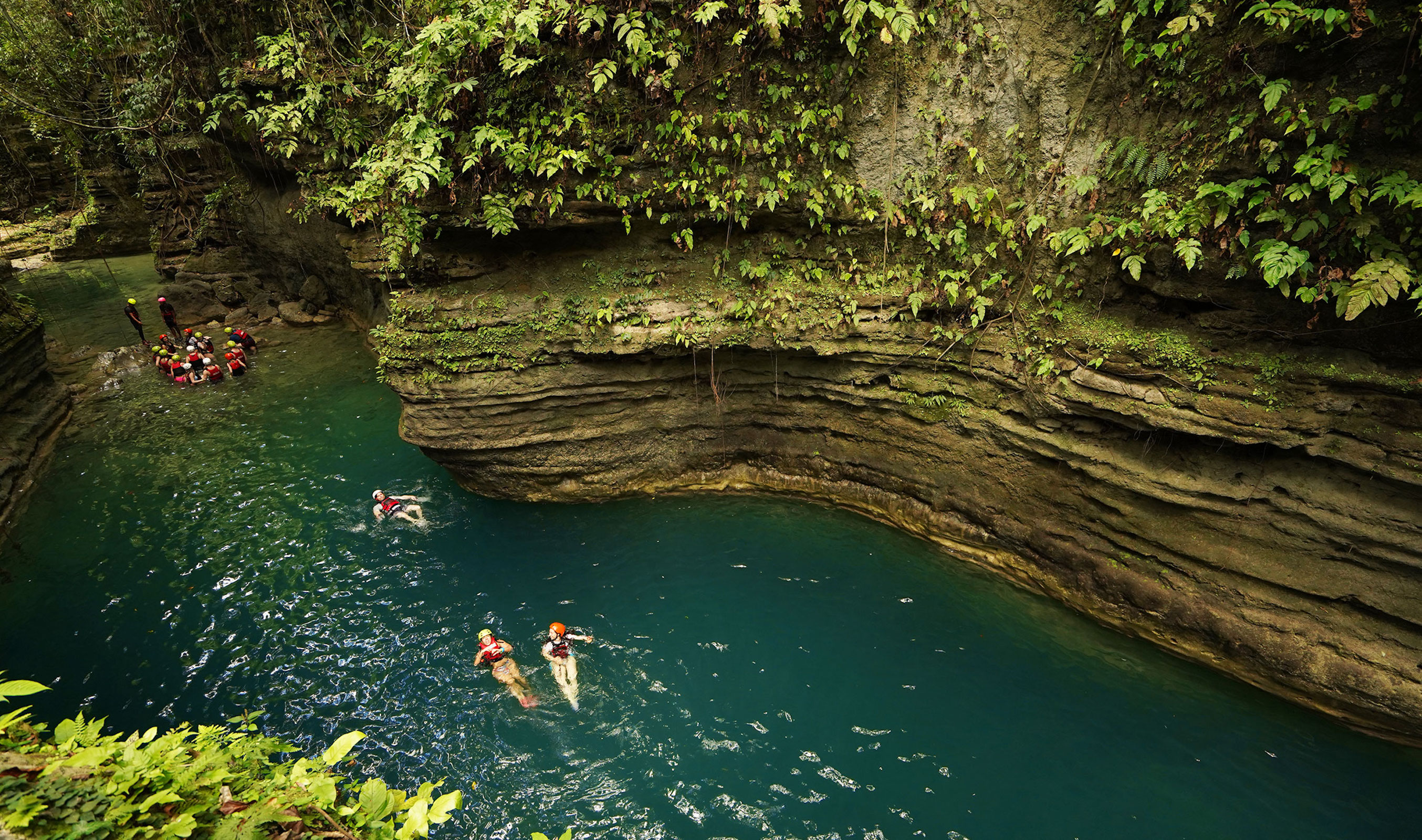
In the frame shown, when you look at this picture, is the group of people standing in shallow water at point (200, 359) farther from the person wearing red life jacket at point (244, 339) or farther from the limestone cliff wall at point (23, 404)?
the limestone cliff wall at point (23, 404)

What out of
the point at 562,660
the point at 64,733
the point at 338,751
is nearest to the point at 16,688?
the point at 64,733

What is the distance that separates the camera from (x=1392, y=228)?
6.86 m

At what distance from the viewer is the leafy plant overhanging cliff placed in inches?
288

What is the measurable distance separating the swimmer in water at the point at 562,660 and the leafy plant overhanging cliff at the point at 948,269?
12.0 feet

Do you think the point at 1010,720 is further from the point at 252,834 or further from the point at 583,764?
the point at 252,834

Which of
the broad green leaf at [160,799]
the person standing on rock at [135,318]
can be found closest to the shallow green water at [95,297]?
the person standing on rock at [135,318]

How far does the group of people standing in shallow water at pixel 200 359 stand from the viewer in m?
16.3

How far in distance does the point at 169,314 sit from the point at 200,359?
376 centimetres

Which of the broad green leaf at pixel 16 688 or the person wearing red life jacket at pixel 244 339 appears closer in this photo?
the broad green leaf at pixel 16 688

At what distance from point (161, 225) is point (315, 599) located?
19.1 m

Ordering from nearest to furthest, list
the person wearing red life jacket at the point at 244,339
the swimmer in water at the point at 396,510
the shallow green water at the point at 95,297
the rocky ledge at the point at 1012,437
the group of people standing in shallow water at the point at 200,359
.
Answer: the rocky ledge at the point at 1012,437
the swimmer in water at the point at 396,510
the group of people standing in shallow water at the point at 200,359
the person wearing red life jacket at the point at 244,339
the shallow green water at the point at 95,297

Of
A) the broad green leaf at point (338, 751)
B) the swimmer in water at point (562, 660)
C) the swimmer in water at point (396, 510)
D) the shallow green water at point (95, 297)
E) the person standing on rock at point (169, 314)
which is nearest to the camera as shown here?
the broad green leaf at point (338, 751)

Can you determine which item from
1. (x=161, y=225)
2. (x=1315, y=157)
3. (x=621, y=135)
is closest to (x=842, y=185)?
(x=621, y=135)

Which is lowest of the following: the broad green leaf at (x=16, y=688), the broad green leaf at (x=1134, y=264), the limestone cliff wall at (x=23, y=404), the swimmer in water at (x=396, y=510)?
the swimmer in water at (x=396, y=510)
